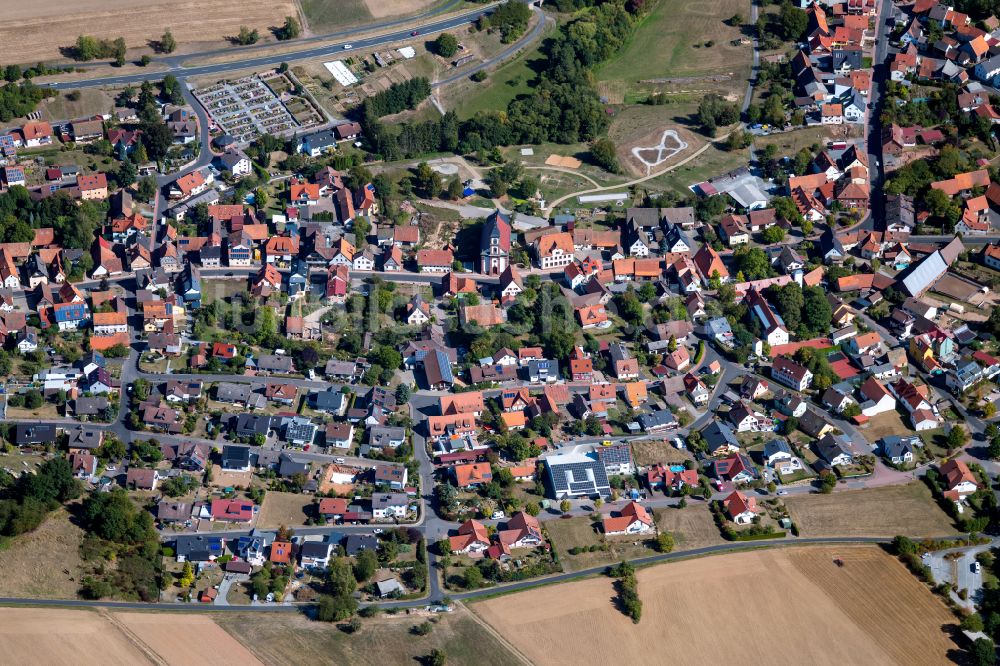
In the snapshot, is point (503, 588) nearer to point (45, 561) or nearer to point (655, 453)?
A: point (655, 453)

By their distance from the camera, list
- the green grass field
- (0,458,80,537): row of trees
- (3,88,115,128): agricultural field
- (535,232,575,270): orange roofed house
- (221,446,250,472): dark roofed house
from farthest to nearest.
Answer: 1. the green grass field
2. (3,88,115,128): agricultural field
3. (535,232,575,270): orange roofed house
4. (221,446,250,472): dark roofed house
5. (0,458,80,537): row of trees

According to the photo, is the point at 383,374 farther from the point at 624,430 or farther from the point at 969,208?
the point at 969,208

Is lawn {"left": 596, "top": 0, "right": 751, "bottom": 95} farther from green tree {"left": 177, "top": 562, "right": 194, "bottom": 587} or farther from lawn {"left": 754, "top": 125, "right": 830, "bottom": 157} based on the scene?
green tree {"left": 177, "top": 562, "right": 194, "bottom": 587}

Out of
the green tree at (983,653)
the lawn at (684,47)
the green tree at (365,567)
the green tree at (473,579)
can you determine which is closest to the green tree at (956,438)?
the green tree at (983,653)

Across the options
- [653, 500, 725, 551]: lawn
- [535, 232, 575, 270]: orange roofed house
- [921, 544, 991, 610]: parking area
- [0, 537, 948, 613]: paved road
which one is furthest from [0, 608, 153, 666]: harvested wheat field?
[921, 544, 991, 610]: parking area

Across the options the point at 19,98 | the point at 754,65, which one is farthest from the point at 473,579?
the point at 754,65

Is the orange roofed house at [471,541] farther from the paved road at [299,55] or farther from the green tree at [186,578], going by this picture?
the paved road at [299,55]

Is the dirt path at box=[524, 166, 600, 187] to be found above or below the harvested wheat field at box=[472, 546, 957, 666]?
above
